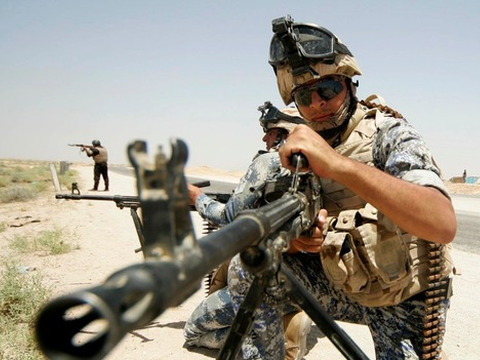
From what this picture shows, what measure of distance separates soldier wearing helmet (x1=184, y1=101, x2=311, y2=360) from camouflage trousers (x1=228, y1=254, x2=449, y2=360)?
0.47 metres

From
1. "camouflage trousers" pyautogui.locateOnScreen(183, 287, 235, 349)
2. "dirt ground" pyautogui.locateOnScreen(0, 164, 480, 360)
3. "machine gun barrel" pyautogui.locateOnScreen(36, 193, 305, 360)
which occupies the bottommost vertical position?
"dirt ground" pyautogui.locateOnScreen(0, 164, 480, 360)

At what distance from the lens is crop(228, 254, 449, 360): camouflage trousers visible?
104 inches

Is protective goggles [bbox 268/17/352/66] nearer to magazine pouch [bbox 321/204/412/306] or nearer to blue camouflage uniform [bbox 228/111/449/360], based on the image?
blue camouflage uniform [bbox 228/111/449/360]

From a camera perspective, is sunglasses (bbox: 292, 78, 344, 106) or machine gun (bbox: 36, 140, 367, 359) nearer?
machine gun (bbox: 36, 140, 367, 359)

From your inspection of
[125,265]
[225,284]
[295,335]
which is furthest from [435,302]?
[125,265]

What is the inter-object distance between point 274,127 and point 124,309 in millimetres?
4620

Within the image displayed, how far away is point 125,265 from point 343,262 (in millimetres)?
4168

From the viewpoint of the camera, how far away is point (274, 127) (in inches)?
206

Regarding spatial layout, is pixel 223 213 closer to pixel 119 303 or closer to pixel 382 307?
pixel 382 307

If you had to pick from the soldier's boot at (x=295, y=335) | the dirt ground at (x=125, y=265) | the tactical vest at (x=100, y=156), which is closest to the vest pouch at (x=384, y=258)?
the soldier's boot at (x=295, y=335)

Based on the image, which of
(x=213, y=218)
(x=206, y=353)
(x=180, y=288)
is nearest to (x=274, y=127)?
(x=213, y=218)

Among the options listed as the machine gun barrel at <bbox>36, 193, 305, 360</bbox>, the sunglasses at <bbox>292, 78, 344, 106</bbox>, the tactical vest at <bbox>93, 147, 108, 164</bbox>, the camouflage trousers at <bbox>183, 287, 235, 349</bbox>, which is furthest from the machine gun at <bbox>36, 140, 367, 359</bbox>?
the tactical vest at <bbox>93, 147, 108, 164</bbox>

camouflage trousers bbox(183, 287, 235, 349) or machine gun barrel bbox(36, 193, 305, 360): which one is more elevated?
machine gun barrel bbox(36, 193, 305, 360)

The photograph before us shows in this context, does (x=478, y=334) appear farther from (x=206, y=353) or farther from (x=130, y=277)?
(x=130, y=277)
